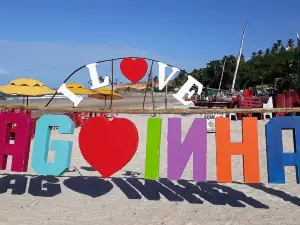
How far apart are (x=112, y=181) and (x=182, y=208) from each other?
2235 mm

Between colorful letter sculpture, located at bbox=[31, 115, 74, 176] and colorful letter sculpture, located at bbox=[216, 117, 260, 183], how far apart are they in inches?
93.3

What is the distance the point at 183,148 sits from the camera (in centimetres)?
519

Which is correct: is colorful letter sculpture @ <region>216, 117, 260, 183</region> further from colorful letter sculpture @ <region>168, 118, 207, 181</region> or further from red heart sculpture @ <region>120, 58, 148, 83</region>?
red heart sculpture @ <region>120, 58, 148, 83</region>

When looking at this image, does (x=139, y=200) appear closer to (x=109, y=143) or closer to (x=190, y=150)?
(x=109, y=143)

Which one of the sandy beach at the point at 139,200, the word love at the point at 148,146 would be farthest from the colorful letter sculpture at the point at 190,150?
the sandy beach at the point at 139,200

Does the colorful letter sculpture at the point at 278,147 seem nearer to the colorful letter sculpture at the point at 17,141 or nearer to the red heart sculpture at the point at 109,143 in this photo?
the red heart sculpture at the point at 109,143

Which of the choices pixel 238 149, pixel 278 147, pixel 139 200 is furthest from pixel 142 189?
pixel 278 147

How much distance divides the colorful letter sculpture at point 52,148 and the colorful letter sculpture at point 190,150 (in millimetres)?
1634

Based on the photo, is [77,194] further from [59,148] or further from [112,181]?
[59,148]

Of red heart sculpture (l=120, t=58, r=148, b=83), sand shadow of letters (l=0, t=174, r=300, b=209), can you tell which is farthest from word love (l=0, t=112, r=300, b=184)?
red heart sculpture (l=120, t=58, r=148, b=83)

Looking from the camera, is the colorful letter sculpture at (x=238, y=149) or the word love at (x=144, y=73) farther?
the word love at (x=144, y=73)

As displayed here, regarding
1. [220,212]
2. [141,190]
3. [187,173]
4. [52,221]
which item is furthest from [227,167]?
[187,173]

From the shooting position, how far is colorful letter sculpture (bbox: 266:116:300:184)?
16.2 feet

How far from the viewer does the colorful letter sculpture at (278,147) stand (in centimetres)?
493
